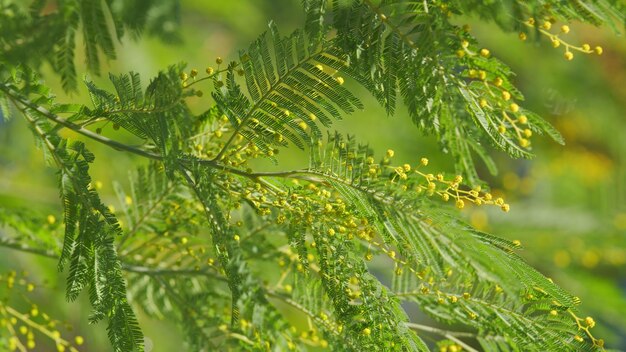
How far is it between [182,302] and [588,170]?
3887 millimetres

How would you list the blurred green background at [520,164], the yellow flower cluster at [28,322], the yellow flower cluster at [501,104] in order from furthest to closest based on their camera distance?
the blurred green background at [520,164] → the yellow flower cluster at [28,322] → the yellow flower cluster at [501,104]

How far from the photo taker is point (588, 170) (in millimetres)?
4883

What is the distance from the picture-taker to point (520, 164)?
4648 mm

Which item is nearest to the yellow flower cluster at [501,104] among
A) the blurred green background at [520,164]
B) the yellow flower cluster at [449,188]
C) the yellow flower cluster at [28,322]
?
the yellow flower cluster at [449,188]

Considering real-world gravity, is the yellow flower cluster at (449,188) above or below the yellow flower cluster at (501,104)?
below

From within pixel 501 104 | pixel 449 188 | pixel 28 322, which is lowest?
pixel 28 322

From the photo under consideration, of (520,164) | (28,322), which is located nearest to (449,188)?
(28,322)

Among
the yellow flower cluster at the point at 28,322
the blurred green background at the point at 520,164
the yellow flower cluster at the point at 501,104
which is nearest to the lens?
the yellow flower cluster at the point at 501,104

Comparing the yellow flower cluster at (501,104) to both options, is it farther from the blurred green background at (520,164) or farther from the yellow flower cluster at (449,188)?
the blurred green background at (520,164)

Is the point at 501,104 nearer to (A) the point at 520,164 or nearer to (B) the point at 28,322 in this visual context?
(B) the point at 28,322

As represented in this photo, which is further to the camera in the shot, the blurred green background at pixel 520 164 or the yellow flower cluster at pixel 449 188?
the blurred green background at pixel 520 164

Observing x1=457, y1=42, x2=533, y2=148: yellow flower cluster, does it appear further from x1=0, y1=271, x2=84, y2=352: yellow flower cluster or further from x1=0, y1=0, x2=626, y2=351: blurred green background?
x1=0, y1=271, x2=84, y2=352: yellow flower cluster

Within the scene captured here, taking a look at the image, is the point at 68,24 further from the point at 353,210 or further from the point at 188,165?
the point at 353,210

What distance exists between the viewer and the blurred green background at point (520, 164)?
2717 mm
